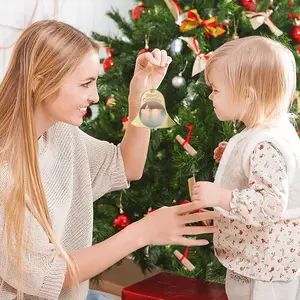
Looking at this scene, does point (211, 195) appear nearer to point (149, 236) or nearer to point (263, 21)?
point (149, 236)

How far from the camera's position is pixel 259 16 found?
1970mm

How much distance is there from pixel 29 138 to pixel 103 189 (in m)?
0.37

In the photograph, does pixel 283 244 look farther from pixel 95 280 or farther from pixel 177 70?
pixel 95 280

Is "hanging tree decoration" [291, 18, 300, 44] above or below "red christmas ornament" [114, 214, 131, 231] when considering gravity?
above

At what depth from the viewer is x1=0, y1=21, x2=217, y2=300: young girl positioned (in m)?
1.30

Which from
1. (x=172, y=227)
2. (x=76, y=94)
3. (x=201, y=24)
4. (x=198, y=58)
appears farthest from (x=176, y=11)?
(x=172, y=227)

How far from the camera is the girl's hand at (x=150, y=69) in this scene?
1.46 m

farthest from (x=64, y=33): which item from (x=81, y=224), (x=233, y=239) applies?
(x=233, y=239)

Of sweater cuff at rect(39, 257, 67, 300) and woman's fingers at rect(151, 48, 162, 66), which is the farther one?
woman's fingers at rect(151, 48, 162, 66)

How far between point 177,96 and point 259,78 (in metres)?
0.71

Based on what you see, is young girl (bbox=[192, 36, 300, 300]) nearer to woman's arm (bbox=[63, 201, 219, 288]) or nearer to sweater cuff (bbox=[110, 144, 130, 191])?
woman's arm (bbox=[63, 201, 219, 288])

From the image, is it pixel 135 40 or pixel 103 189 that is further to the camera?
pixel 135 40

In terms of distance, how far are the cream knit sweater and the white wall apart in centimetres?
110

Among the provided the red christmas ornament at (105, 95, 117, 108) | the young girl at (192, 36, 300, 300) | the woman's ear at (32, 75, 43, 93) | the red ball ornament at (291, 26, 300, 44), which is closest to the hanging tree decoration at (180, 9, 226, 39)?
the red ball ornament at (291, 26, 300, 44)
